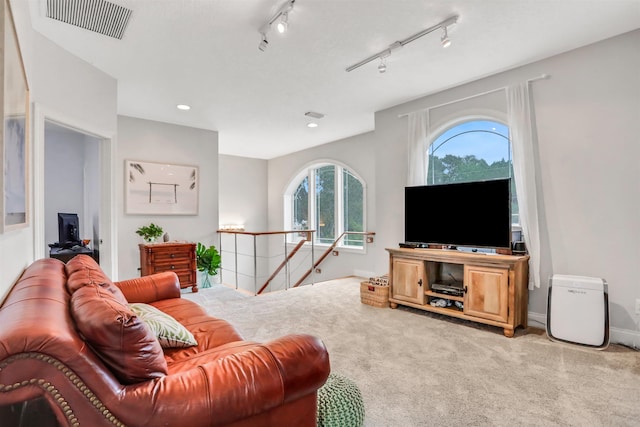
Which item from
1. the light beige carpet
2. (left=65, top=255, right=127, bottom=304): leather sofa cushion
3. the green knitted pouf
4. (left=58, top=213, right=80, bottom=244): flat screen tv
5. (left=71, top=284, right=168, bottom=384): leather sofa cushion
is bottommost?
the light beige carpet

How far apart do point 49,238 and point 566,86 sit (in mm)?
6848

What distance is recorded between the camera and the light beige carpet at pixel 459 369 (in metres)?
1.82

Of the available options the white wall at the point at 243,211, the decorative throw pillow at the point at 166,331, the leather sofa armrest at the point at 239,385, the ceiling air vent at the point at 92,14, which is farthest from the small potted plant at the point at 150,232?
the leather sofa armrest at the point at 239,385

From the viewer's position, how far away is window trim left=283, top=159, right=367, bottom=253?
6051mm

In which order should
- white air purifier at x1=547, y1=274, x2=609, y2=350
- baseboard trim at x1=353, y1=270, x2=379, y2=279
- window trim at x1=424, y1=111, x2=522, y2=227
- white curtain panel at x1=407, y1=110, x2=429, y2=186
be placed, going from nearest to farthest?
1. white air purifier at x1=547, y1=274, x2=609, y2=350
2. window trim at x1=424, y1=111, x2=522, y2=227
3. white curtain panel at x1=407, y1=110, x2=429, y2=186
4. baseboard trim at x1=353, y1=270, x2=379, y2=279

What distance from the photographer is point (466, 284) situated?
325 centimetres

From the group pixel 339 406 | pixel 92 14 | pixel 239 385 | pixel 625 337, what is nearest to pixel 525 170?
pixel 625 337

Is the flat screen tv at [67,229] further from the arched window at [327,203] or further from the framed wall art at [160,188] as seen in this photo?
the arched window at [327,203]

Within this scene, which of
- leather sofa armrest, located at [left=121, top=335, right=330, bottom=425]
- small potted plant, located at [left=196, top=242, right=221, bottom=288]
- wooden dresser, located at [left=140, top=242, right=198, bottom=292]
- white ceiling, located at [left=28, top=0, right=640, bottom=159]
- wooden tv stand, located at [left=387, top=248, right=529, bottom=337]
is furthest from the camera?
small potted plant, located at [left=196, top=242, right=221, bottom=288]

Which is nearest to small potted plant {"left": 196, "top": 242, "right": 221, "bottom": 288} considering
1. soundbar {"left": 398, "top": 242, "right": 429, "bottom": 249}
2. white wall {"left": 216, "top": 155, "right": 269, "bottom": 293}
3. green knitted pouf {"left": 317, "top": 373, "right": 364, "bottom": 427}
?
white wall {"left": 216, "top": 155, "right": 269, "bottom": 293}

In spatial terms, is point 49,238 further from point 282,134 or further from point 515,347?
point 515,347

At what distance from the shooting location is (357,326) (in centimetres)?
325

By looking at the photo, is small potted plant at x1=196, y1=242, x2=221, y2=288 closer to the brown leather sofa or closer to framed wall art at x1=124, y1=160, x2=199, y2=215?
framed wall art at x1=124, y1=160, x2=199, y2=215

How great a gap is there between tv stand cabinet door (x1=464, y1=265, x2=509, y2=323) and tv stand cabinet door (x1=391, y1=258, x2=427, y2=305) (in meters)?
0.48
